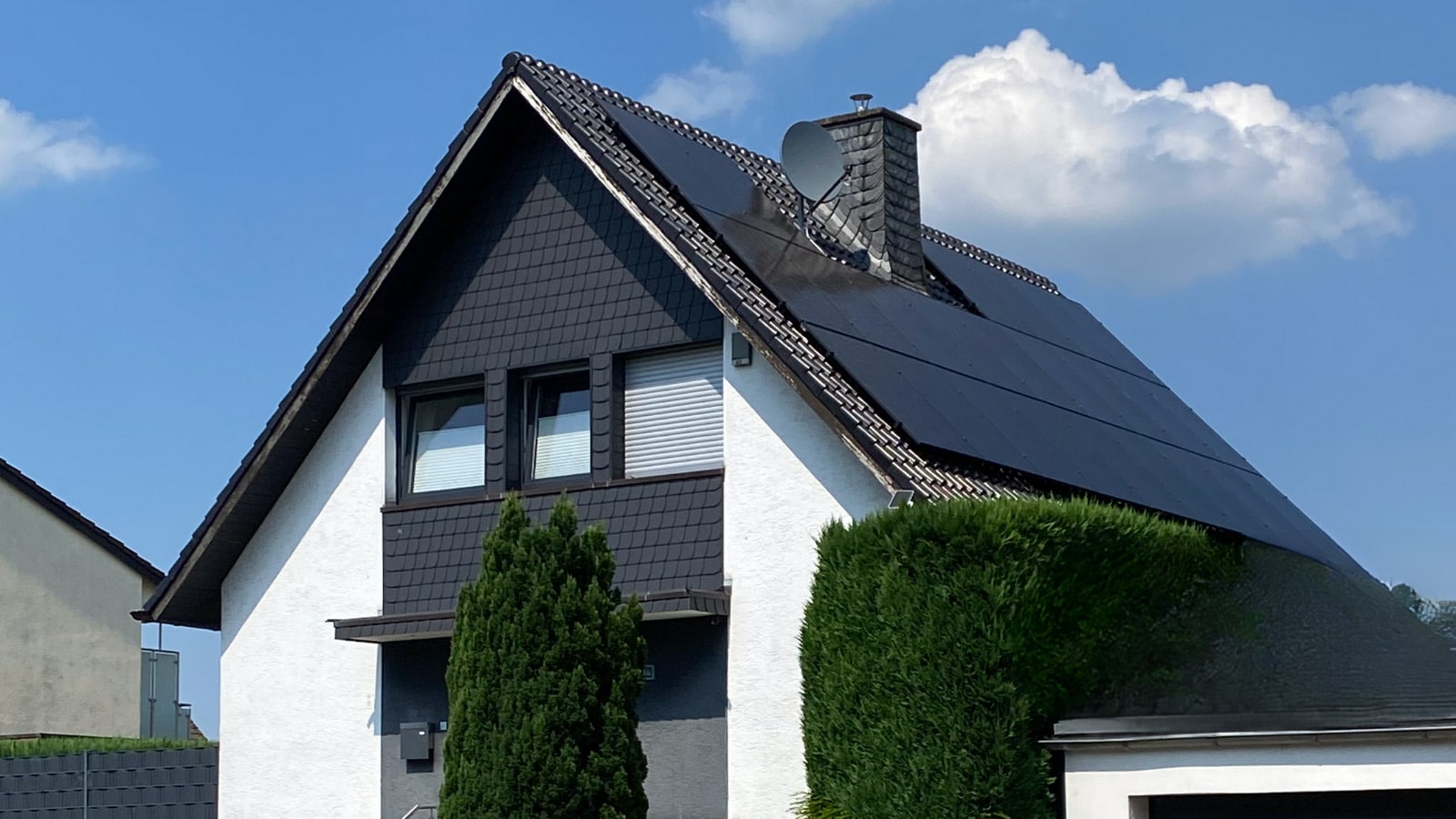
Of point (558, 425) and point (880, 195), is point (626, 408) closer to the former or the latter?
point (558, 425)

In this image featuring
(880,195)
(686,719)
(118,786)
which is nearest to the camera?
(686,719)

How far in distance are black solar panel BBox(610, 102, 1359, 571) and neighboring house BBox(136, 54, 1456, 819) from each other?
0.06 metres

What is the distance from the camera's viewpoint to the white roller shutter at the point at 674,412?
704 inches

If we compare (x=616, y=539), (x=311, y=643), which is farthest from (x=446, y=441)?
Answer: (x=616, y=539)

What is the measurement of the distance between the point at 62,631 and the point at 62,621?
0.59 feet

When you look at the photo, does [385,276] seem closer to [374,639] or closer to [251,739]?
[374,639]

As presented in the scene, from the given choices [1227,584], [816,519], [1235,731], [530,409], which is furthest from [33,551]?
[1235,731]

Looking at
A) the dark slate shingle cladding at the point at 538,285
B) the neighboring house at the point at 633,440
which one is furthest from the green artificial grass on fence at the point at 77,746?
the dark slate shingle cladding at the point at 538,285

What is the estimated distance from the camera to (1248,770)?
13.3m

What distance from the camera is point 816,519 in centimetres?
1691

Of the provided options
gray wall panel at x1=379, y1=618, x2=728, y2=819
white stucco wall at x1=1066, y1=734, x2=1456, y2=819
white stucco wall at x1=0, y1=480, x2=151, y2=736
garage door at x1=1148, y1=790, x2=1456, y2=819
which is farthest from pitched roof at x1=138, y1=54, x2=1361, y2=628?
white stucco wall at x1=0, y1=480, x2=151, y2=736

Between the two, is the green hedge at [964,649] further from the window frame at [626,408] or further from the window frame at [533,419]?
the window frame at [533,419]

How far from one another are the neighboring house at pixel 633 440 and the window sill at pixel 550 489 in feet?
0.15

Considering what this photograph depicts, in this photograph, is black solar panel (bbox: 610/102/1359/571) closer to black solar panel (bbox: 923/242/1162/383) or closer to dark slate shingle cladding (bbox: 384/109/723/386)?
black solar panel (bbox: 923/242/1162/383)
